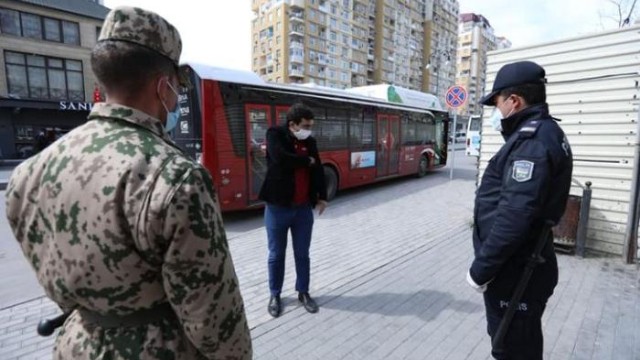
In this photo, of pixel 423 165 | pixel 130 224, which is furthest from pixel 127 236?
pixel 423 165

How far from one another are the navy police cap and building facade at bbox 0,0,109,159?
87.0 ft

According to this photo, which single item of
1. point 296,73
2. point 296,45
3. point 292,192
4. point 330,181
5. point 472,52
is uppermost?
point 472,52

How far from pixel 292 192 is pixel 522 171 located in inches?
79.1

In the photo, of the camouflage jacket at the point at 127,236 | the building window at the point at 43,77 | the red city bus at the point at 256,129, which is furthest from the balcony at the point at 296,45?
the camouflage jacket at the point at 127,236

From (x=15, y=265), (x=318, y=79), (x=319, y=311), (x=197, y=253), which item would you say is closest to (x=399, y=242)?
(x=319, y=311)

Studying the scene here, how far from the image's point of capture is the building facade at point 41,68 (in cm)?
2150

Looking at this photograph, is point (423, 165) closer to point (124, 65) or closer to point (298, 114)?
point (298, 114)

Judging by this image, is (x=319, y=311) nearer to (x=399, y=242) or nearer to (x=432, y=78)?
(x=399, y=242)

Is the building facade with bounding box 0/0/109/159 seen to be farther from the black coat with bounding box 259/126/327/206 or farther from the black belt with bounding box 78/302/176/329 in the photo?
the black belt with bounding box 78/302/176/329

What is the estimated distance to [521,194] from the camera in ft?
6.13

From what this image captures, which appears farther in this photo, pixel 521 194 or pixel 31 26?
pixel 31 26

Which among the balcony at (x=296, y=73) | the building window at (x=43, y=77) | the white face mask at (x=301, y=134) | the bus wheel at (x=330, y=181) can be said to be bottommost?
the bus wheel at (x=330, y=181)

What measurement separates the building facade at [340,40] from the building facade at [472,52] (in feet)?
50.5

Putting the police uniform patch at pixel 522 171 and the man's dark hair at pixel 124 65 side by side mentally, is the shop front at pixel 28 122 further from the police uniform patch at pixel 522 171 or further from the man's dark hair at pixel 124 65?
the police uniform patch at pixel 522 171
